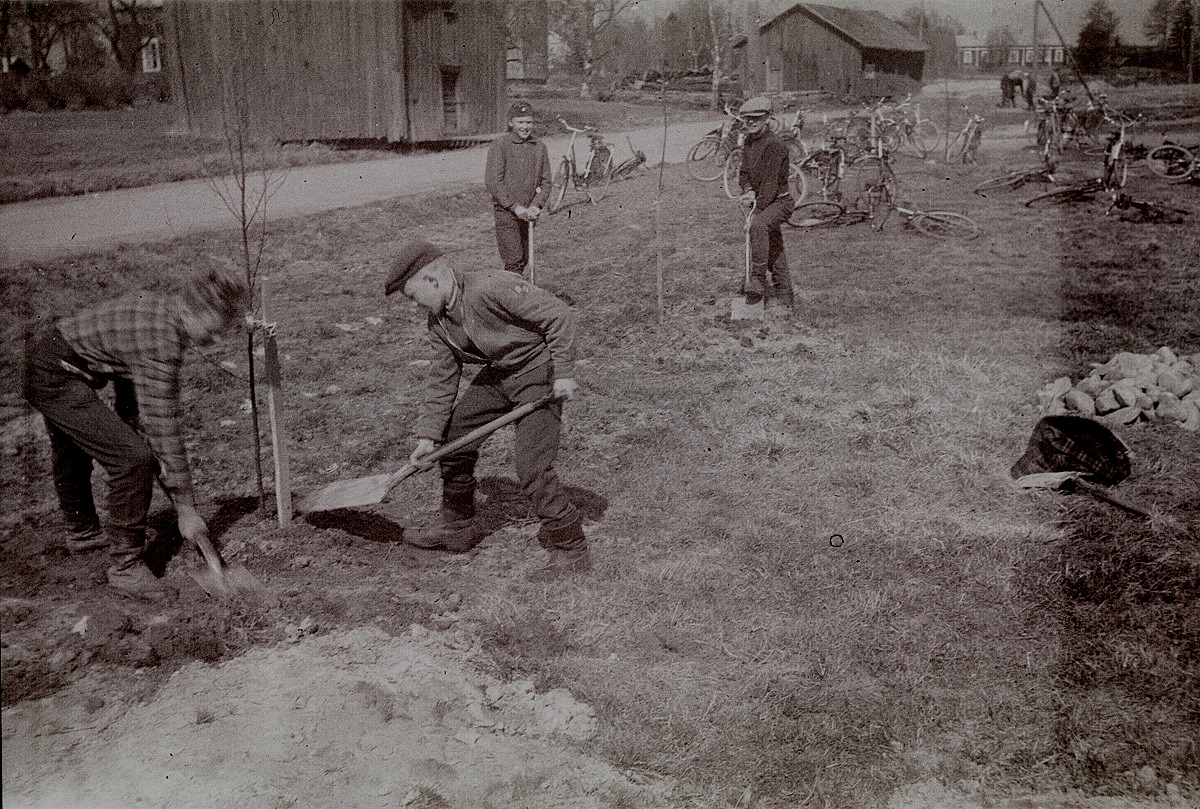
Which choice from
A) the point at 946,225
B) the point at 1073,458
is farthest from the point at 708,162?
the point at 1073,458

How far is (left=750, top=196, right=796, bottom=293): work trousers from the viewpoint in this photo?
812 centimetres

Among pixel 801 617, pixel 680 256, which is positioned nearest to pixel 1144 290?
pixel 680 256

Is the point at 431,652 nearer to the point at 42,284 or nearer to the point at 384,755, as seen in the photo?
the point at 384,755

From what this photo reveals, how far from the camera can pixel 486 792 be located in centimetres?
297

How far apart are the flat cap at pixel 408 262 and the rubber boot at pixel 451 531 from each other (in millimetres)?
1189

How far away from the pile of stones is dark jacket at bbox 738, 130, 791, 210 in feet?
9.42

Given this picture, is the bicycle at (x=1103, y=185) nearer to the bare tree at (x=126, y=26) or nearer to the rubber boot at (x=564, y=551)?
the rubber boot at (x=564, y=551)

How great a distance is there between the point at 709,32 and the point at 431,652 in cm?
3589

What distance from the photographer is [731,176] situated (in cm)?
1537

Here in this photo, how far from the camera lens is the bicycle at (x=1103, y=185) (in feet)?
43.3

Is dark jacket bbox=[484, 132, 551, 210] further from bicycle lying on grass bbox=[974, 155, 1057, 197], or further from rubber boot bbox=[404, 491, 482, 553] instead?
Answer: bicycle lying on grass bbox=[974, 155, 1057, 197]

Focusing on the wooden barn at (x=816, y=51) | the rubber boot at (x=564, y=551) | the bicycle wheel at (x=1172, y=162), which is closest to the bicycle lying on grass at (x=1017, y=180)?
the bicycle wheel at (x=1172, y=162)

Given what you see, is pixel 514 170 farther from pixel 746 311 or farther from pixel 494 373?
pixel 494 373

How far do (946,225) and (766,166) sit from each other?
529 centimetres
